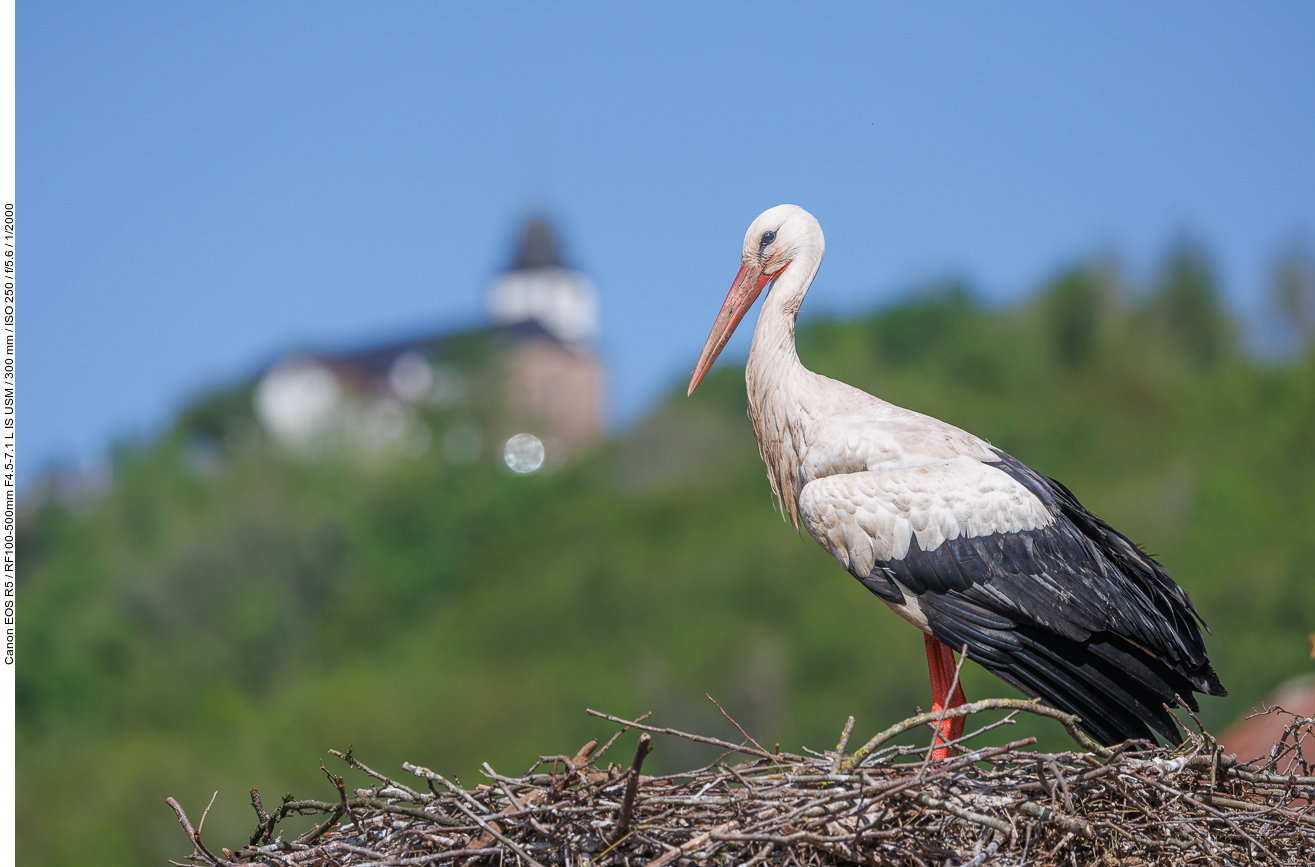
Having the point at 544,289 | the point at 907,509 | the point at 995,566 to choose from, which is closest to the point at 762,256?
the point at 907,509

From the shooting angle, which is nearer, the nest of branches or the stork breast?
the nest of branches

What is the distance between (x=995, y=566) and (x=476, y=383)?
217 feet

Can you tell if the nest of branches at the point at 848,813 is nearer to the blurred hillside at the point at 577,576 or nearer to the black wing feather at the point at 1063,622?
the black wing feather at the point at 1063,622

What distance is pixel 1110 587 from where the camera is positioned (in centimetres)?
527

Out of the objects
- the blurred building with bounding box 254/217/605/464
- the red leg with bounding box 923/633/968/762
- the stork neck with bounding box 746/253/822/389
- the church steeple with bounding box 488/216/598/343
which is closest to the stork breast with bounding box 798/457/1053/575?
the red leg with bounding box 923/633/968/762

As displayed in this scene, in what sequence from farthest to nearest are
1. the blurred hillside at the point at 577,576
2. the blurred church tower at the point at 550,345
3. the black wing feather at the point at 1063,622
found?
the blurred church tower at the point at 550,345 → the blurred hillside at the point at 577,576 → the black wing feather at the point at 1063,622

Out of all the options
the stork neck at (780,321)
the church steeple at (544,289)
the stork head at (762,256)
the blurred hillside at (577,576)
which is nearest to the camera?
the stork neck at (780,321)

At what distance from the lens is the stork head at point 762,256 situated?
5852 mm

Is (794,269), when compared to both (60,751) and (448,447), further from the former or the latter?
(448,447)

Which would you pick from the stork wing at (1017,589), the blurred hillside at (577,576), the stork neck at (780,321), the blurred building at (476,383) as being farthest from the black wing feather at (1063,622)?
the blurred building at (476,383)

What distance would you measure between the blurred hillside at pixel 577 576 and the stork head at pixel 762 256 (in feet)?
67.7

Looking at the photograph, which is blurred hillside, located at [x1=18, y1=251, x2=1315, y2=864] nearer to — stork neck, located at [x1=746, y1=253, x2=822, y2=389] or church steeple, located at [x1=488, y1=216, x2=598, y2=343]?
stork neck, located at [x1=746, y1=253, x2=822, y2=389]

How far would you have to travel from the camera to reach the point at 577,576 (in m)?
48.9

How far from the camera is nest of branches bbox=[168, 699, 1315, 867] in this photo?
4.15m
